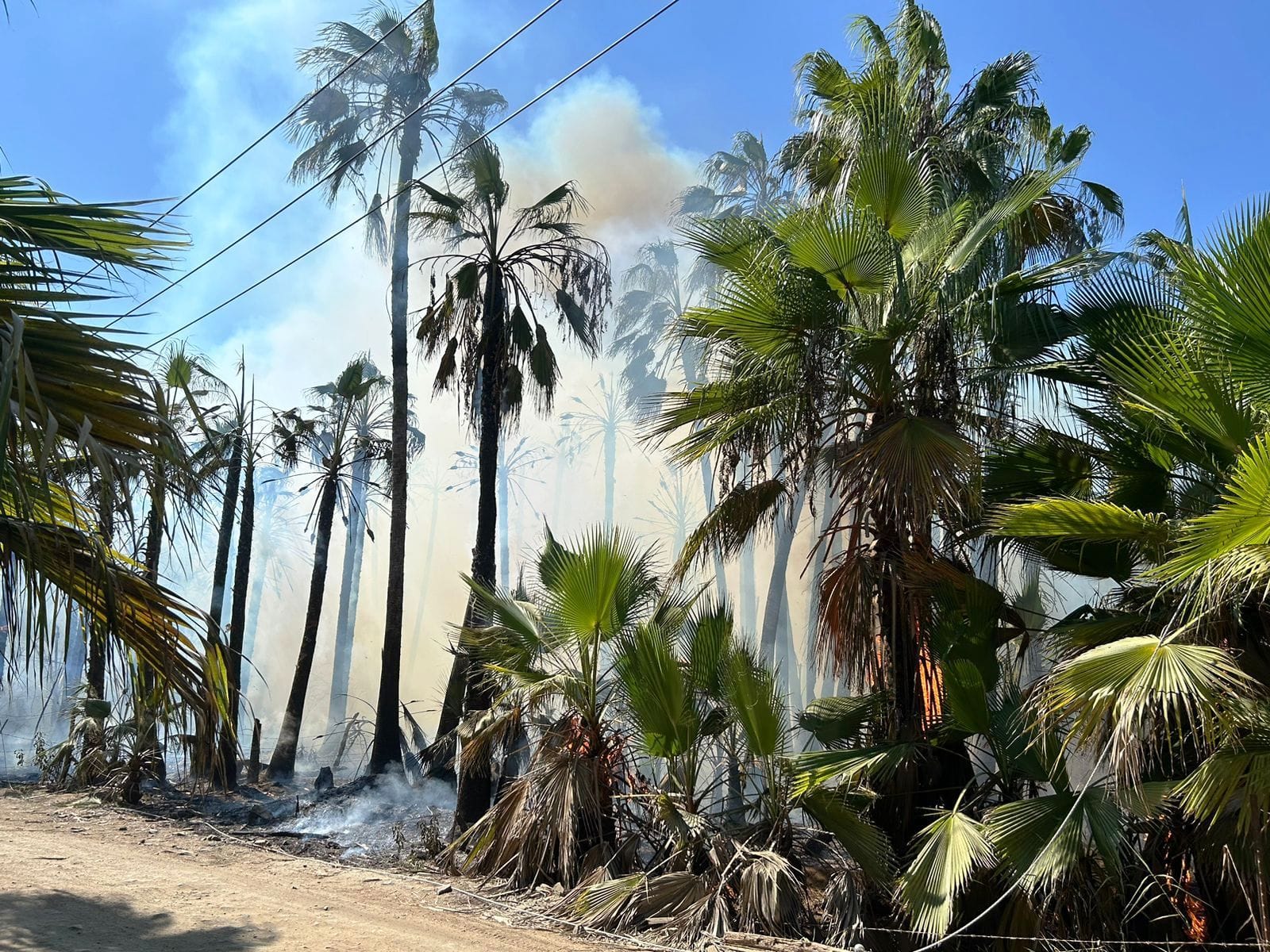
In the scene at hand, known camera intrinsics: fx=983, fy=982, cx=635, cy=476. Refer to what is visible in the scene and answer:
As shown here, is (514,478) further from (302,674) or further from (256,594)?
(256,594)

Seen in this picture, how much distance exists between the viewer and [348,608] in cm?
3322

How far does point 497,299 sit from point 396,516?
5245mm

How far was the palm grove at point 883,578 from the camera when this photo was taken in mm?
4684

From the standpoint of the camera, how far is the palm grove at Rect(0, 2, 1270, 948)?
4.68 m

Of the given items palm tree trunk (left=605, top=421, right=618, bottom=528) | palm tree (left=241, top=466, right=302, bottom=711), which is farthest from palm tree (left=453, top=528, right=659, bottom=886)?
palm tree (left=241, top=466, right=302, bottom=711)

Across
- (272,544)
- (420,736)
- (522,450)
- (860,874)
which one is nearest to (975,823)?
(860,874)

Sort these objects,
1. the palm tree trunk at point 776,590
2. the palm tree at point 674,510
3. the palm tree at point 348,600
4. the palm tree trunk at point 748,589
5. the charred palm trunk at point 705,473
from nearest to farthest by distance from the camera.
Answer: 1. the palm tree trunk at point 776,590
2. the charred palm trunk at point 705,473
3. the palm tree trunk at point 748,589
4. the palm tree at point 674,510
5. the palm tree at point 348,600

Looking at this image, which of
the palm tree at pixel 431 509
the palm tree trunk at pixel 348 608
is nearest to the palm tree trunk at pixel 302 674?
the palm tree trunk at pixel 348 608

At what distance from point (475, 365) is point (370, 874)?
731 centimetres

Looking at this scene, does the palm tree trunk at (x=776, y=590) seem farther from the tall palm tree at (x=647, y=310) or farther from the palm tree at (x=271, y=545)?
the palm tree at (x=271, y=545)

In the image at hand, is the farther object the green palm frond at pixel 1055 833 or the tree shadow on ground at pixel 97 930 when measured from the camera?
the green palm frond at pixel 1055 833

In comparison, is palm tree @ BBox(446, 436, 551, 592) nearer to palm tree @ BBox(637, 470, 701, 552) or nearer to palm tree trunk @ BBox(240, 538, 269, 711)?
palm tree @ BBox(637, 470, 701, 552)

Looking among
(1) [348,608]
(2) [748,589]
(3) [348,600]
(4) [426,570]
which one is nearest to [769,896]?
(2) [748,589]

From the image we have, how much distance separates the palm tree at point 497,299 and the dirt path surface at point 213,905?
4965mm
